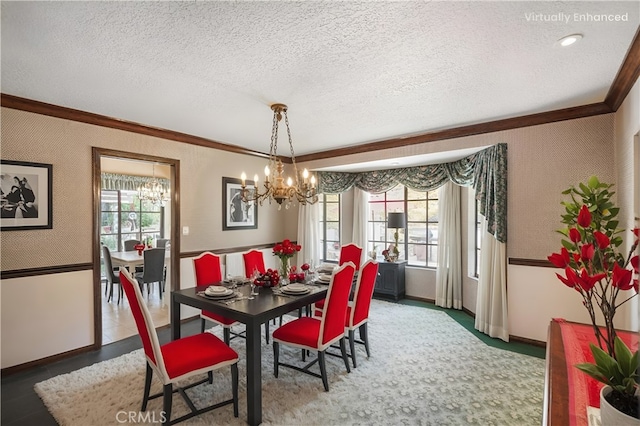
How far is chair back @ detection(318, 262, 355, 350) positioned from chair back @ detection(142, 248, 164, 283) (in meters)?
3.67

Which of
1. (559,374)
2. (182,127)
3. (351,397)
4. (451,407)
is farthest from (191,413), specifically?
(182,127)

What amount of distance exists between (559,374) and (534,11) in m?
1.85

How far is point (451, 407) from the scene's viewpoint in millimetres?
2377

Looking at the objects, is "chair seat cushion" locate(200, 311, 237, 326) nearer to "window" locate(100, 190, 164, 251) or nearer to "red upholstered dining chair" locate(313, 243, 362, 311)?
"red upholstered dining chair" locate(313, 243, 362, 311)

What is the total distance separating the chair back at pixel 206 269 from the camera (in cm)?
354

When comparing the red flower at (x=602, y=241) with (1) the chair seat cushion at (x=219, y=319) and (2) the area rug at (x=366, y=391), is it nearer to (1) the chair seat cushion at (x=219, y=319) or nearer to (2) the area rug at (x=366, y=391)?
(2) the area rug at (x=366, y=391)

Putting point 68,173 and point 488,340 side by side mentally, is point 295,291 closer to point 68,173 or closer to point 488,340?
point 488,340

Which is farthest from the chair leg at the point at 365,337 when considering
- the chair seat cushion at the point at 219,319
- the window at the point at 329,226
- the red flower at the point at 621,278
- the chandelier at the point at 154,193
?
the chandelier at the point at 154,193

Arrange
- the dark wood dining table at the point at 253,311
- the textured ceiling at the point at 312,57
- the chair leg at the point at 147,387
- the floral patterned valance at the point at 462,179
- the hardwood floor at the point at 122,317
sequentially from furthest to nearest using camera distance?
the hardwood floor at the point at 122,317, the floral patterned valance at the point at 462,179, the chair leg at the point at 147,387, the dark wood dining table at the point at 253,311, the textured ceiling at the point at 312,57

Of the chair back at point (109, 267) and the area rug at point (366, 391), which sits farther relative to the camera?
the chair back at point (109, 267)

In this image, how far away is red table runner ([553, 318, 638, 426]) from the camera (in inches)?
43.4

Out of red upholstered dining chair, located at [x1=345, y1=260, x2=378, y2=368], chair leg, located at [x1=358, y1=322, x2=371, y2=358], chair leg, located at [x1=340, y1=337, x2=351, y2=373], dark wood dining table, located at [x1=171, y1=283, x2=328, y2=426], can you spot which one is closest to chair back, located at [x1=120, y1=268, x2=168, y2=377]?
dark wood dining table, located at [x1=171, y1=283, x2=328, y2=426]

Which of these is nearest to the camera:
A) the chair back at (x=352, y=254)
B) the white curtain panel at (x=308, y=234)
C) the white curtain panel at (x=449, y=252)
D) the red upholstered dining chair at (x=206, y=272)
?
the red upholstered dining chair at (x=206, y=272)

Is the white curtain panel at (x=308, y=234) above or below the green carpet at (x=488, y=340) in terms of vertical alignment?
above
